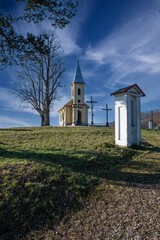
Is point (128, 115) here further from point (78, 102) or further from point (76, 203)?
point (78, 102)

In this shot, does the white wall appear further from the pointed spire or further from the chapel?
the pointed spire

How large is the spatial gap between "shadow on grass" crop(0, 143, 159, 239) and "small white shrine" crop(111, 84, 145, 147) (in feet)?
9.42

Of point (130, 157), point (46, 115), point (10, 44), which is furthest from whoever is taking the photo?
point (46, 115)

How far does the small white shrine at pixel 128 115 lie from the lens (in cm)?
830

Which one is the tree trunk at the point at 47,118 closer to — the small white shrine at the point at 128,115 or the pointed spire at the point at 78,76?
the pointed spire at the point at 78,76

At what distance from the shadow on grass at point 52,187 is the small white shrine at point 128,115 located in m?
2.87

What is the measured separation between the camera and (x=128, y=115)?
830 centimetres

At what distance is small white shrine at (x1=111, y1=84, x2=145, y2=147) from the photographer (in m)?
8.30

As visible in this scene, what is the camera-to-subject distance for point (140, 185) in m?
4.13

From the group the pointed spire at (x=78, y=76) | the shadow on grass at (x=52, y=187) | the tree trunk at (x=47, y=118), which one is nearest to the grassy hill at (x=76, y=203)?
the shadow on grass at (x=52, y=187)

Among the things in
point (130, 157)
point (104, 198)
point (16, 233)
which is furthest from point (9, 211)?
point (130, 157)

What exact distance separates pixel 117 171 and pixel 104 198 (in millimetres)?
1920

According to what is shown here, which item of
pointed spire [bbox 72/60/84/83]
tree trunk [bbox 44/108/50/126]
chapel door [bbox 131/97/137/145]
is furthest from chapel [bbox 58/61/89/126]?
chapel door [bbox 131/97/137/145]

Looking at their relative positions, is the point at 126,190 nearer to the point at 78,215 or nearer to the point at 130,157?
the point at 78,215
